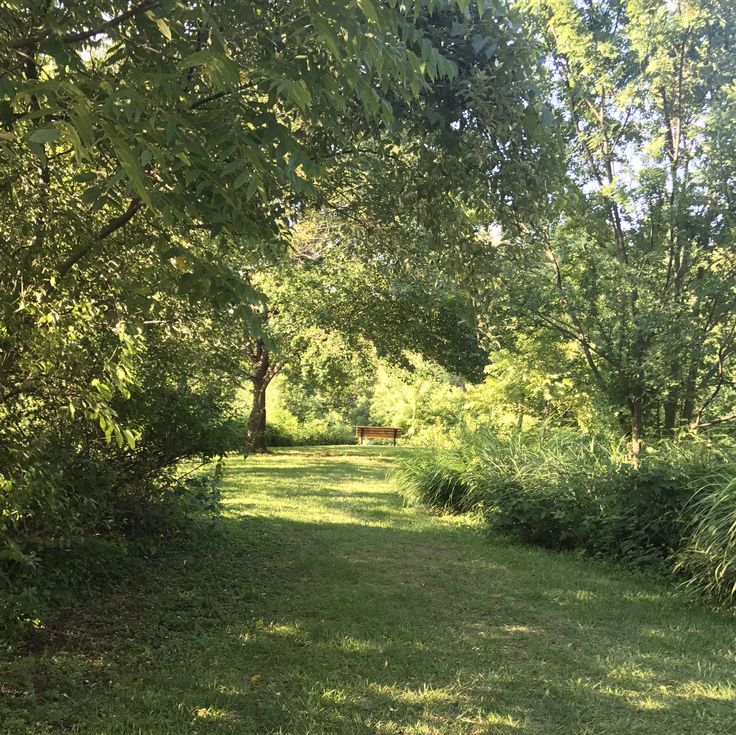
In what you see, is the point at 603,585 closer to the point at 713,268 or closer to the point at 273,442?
the point at 713,268

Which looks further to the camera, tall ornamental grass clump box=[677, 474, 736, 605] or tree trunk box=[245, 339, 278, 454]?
tree trunk box=[245, 339, 278, 454]

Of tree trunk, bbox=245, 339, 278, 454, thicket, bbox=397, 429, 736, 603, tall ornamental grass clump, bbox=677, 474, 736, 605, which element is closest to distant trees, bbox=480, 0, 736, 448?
thicket, bbox=397, 429, 736, 603

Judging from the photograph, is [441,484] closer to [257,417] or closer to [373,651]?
[373,651]

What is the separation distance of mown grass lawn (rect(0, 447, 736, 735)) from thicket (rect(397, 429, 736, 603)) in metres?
0.36

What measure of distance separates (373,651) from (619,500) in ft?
11.9

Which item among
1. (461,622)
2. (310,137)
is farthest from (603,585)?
(310,137)

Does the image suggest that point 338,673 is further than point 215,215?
Yes

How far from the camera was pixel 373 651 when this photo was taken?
3.84m

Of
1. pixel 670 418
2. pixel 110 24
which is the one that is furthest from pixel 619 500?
pixel 110 24

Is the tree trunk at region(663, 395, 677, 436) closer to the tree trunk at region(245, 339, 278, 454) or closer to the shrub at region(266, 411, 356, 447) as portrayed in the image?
the tree trunk at region(245, 339, 278, 454)

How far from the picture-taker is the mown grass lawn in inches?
119

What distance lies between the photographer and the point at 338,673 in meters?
3.52

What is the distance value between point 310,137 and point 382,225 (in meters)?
1.48

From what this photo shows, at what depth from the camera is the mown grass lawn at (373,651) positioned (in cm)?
302
